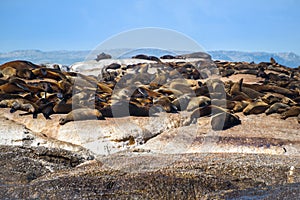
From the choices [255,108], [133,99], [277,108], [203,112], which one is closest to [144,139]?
[133,99]

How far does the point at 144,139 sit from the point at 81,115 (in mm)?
1488

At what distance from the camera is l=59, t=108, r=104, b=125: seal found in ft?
26.6

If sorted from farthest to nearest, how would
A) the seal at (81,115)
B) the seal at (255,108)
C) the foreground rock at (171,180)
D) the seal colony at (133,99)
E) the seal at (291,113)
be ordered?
the seal at (255,108)
the seal at (291,113)
the seal colony at (133,99)
the seal at (81,115)
the foreground rock at (171,180)

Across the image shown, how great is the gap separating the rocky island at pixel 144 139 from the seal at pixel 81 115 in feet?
0.08

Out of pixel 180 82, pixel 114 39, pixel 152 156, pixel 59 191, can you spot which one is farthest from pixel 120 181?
pixel 180 82

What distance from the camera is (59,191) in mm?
4648

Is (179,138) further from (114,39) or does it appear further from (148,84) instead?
(148,84)

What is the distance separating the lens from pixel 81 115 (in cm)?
817

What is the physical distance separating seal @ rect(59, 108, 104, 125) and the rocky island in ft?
0.08

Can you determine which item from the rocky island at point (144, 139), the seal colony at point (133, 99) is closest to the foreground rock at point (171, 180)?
the rocky island at point (144, 139)

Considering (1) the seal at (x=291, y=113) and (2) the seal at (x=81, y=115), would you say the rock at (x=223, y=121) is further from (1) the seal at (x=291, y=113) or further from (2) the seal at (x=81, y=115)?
(2) the seal at (x=81, y=115)

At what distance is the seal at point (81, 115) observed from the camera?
812cm

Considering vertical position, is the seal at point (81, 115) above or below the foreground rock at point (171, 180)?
above

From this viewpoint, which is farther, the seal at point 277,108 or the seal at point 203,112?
A: the seal at point 277,108
